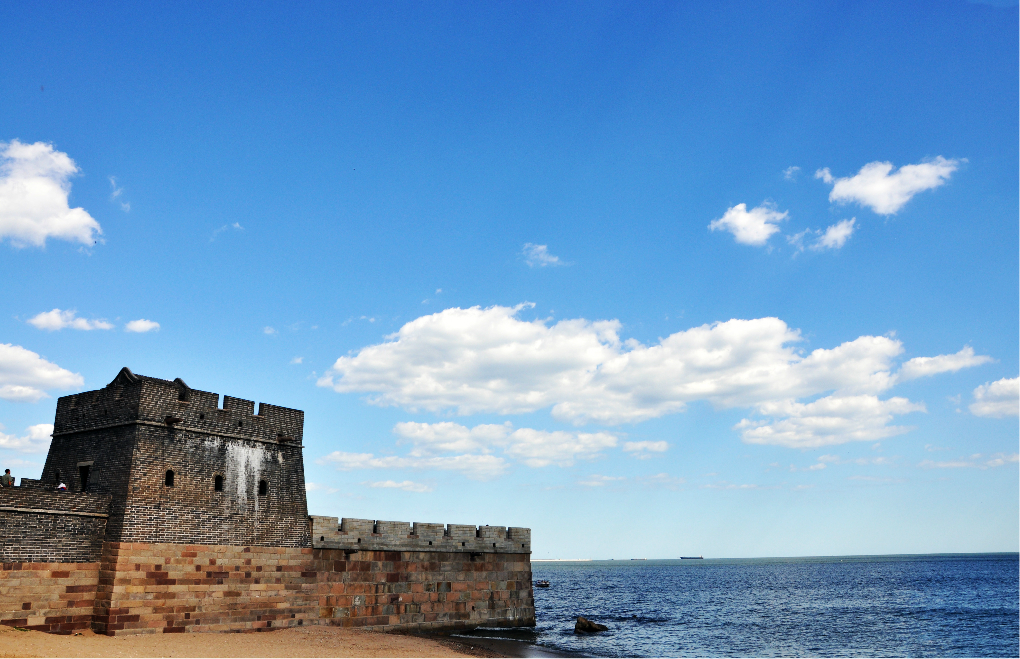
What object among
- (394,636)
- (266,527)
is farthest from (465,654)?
(266,527)

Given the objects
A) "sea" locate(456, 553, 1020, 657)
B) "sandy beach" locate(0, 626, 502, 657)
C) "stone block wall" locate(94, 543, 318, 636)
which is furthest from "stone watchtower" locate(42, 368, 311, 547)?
"sea" locate(456, 553, 1020, 657)

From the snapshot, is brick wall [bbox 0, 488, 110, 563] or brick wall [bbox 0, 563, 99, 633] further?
brick wall [bbox 0, 488, 110, 563]

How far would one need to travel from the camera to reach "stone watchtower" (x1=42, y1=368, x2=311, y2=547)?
64.2ft

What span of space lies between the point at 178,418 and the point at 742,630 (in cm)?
3315

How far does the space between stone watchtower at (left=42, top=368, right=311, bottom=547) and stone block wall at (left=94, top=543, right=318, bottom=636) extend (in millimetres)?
394

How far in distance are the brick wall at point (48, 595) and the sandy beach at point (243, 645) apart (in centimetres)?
39

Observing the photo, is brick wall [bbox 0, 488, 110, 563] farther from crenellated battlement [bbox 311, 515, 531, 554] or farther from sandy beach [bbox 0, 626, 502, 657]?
crenellated battlement [bbox 311, 515, 531, 554]

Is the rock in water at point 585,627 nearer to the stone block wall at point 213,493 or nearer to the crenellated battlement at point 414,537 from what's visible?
the crenellated battlement at point 414,537

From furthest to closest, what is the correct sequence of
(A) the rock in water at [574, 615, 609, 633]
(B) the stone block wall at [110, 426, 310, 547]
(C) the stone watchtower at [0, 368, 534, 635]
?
(A) the rock in water at [574, 615, 609, 633], (B) the stone block wall at [110, 426, 310, 547], (C) the stone watchtower at [0, 368, 534, 635]

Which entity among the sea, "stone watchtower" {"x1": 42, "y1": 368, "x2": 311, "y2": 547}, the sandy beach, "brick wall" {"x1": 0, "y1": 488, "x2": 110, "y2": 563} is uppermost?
"stone watchtower" {"x1": 42, "y1": 368, "x2": 311, "y2": 547}

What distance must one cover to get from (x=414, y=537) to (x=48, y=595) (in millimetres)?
11879

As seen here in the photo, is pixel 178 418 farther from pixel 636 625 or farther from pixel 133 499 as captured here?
pixel 636 625

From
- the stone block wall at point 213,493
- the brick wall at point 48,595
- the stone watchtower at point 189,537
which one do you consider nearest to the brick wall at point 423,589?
the stone watchtower at point 189,537

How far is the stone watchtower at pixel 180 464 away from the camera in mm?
19578
